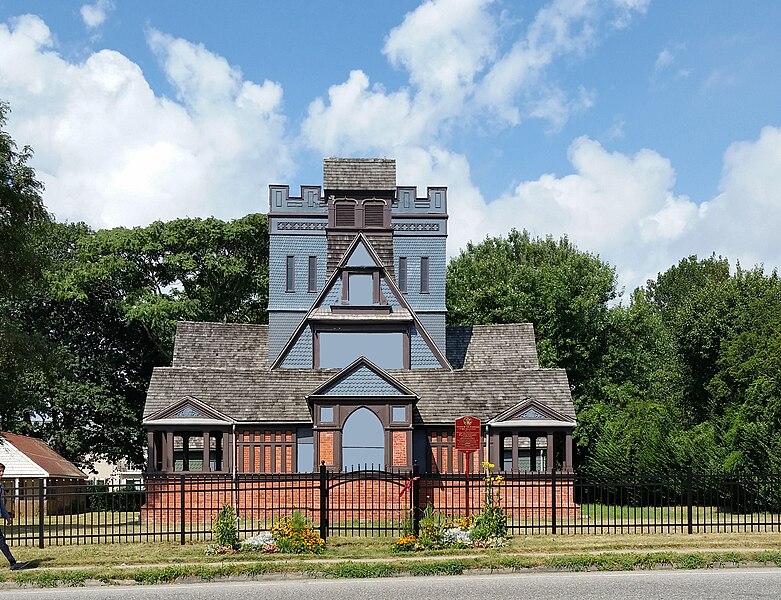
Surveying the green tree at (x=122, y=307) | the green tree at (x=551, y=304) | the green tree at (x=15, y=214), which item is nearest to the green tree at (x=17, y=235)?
the green tree at (x=15, y=214)

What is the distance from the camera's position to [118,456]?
53625 mm

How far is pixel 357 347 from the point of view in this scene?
37219 mm

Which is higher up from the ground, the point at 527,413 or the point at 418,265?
the point at 418,265

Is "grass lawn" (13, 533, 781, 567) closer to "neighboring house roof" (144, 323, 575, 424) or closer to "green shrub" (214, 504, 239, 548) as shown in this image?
"green shrub" (214, 504, 239, 548)

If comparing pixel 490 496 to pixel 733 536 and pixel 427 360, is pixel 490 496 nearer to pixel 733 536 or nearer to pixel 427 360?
pixel 733 536

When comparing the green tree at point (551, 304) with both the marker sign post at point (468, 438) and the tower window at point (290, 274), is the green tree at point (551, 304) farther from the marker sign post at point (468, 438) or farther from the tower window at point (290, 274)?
the marker sign post at point (468, 438)

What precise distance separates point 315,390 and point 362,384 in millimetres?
1568

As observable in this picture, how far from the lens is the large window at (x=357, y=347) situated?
37156 millimetres

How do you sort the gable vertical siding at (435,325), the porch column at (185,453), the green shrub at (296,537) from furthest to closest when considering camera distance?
the gable vertical siding at (435,325) → the porch column at (185,453) → the green shrub at (296,537)

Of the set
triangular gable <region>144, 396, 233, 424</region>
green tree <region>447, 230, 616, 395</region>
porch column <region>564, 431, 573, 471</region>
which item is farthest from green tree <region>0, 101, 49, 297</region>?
green tree <region>447, 230, 616, 395</region>

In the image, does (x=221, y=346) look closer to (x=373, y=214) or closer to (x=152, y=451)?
(x=152, y=451)

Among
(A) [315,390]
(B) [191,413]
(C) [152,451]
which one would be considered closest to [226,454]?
(B) [191,413]

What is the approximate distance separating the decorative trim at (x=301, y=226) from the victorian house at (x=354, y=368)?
0.18 ft

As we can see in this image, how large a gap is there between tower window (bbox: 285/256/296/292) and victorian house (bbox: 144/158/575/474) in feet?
0.18
